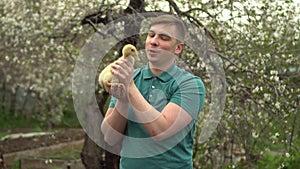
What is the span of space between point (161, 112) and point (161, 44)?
0.30 m

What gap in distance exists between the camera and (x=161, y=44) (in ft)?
7.14

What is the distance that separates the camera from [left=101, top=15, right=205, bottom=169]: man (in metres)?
2.14

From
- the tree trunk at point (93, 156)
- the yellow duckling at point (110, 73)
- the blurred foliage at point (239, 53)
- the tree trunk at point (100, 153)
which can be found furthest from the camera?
the tree trunk at point (93, 156)

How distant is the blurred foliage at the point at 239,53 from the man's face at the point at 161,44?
2.31 metres

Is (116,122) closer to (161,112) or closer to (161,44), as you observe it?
(161,112)

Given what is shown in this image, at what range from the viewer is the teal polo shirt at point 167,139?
2219 mm

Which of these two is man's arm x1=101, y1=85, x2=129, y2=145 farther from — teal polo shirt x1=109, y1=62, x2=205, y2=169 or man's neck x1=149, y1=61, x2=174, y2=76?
man's neck x1=149, y1=61, x2=174, y2=76

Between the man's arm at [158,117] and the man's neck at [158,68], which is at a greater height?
the man's neck at [158,68]

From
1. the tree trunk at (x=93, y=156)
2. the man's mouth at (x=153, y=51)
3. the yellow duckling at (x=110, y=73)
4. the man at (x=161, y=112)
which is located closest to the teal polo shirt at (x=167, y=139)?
the man at (x=161, y=112)

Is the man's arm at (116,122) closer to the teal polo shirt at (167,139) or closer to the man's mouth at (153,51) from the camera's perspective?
the teal polo shirt at (167,139)

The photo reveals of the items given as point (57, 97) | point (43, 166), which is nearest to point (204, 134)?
point (43, 166)

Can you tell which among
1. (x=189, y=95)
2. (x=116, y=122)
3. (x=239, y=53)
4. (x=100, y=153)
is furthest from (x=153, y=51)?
(x=100, y=153)

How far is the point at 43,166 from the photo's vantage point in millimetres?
8258

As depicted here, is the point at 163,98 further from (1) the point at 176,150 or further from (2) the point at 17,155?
(2) the point at 17,155
